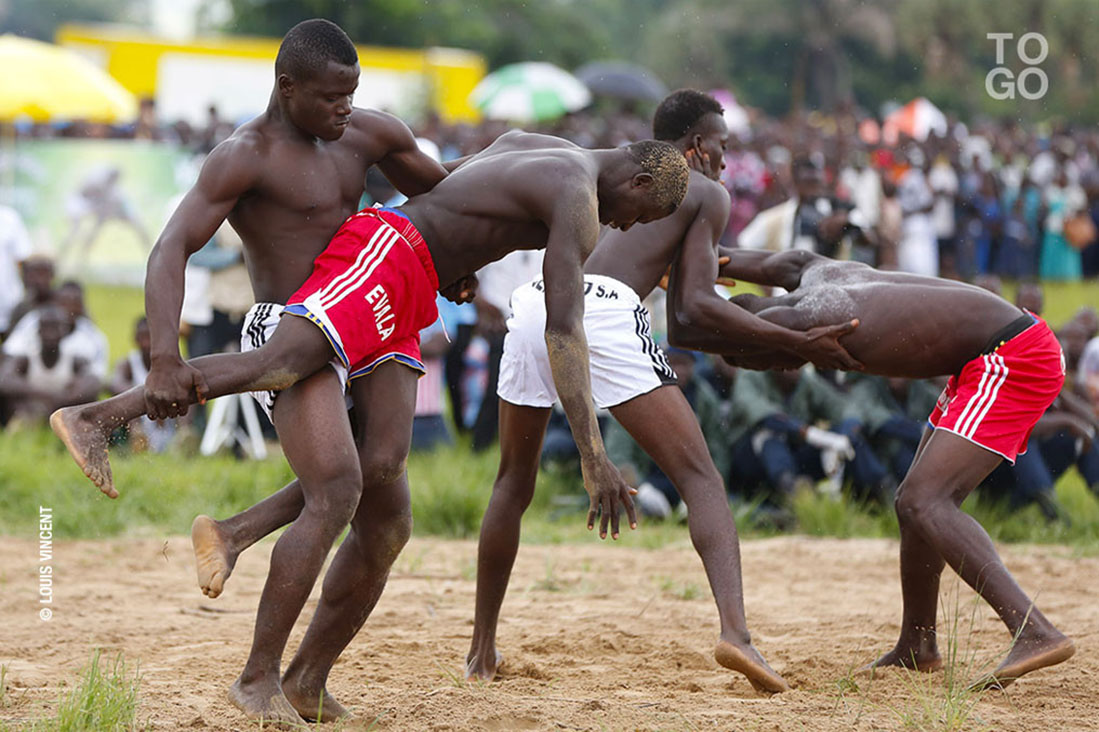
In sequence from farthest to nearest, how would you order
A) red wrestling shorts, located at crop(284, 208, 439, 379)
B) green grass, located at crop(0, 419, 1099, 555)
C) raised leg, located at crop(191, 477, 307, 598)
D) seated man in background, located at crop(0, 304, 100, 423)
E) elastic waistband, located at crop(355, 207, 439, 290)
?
seated man in background, located at crop(0, 304, 100, 423) → green grass, located at crop(0, 419, 1099, 555) → elastic waistband, located at crop(355, 207, 439, 290) → red wrestling shorts, located at crop(284, 208, 439, 379) → raised leg, located at crop(191, 477, 307, 598)

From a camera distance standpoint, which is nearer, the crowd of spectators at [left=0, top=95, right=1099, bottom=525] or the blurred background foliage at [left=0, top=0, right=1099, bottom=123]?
the crowd of spectators at [left=0, top=95, right=1099, bottom=525]

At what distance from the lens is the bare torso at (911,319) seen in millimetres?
4984

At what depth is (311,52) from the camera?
4195mm

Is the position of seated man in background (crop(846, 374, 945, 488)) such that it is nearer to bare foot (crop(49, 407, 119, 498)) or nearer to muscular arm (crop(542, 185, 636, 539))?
muscular arm (crop(542, 185, 636, 539))

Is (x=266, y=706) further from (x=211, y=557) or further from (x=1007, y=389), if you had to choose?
(x=1007, y=389)

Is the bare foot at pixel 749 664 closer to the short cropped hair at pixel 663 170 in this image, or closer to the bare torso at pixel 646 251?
the bare torso at pixel 646 251

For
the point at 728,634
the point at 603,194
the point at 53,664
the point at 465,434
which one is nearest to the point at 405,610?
the point at 53,664

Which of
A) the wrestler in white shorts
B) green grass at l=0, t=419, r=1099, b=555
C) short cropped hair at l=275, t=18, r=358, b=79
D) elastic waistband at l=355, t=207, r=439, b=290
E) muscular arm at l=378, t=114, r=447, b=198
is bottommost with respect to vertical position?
green grass at l=0, t=419, r=1099, b=555

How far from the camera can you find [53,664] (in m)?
5.14

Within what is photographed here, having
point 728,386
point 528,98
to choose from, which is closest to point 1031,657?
point 728,386

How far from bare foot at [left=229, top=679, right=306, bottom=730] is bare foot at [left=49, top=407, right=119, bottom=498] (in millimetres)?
721

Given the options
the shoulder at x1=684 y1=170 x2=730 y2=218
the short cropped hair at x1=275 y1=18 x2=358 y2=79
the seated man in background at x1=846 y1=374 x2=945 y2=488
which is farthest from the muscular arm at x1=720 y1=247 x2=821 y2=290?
the seated man in background at x1=846 y1=374 x2=945 y2=488

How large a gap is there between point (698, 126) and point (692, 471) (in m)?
1.32

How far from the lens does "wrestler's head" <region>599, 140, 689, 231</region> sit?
4.66 m
